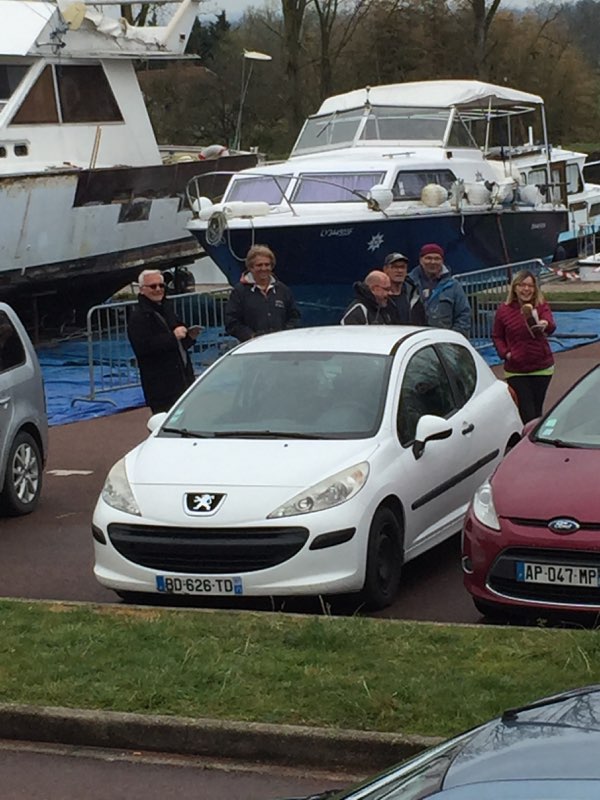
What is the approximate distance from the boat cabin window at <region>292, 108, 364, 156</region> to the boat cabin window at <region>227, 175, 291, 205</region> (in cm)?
294

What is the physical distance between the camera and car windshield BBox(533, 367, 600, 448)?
873 cm

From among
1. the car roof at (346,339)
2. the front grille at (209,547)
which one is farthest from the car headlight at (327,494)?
the car roof at (346,339)

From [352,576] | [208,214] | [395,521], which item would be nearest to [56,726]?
[352,576]

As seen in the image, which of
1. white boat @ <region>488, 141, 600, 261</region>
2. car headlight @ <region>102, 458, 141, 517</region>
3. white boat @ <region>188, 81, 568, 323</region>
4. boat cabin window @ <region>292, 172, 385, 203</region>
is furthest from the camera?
white boat @ <region>488, 141, 600, 261</region>

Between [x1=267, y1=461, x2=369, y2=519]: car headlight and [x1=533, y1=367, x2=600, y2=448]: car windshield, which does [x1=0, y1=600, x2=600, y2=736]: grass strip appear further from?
[x1=533, y1=367, x2=600, y2=448]: car windshield

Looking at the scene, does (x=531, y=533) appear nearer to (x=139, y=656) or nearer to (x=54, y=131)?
(x=139, y=656)

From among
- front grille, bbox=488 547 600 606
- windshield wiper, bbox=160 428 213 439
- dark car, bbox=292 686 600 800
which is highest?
dark car, bbox=292 686 600 800

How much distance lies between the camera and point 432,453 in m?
9.41

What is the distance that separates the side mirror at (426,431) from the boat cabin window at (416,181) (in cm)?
1350

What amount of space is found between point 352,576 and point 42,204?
14731 mm

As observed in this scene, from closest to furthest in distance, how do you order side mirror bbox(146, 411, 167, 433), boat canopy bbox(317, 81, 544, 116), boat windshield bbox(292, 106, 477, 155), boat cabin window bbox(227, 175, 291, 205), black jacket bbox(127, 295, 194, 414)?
side mirror bbox(146, 411, 167, 433), black jacket bbox(127, 295, 194, 414), boat cabin window bbox(227, 175, 291, 205), boat windshield bbox(292, 106, 477, 155), boat canopy bbox(317, 81, 544, 116)

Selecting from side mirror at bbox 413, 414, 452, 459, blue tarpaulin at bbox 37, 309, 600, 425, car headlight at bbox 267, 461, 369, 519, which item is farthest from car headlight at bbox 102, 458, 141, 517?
blue tarpaulin at bbox 37, 309, 600, 425

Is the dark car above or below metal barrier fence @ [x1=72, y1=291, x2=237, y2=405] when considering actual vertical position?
above

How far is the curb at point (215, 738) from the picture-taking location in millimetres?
6199
